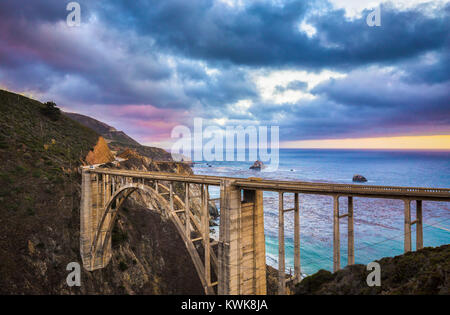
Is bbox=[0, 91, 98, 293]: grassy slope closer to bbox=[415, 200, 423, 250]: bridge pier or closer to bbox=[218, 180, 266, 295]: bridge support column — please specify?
bbox=[218, 180, 266, 295]: bridge support column

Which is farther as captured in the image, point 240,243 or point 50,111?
point 50,111

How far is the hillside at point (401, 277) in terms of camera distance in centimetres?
848

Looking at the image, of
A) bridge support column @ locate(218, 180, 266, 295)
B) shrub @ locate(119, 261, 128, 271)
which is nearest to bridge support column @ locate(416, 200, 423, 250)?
bridge support column @ locate(218, 180, 266, 295)

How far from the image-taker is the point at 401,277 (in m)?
10.3

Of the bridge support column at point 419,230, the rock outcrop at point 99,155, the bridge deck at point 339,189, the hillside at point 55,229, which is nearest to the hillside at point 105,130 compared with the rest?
the rock outcrop at point 99,155

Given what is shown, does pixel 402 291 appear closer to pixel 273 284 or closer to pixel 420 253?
pixel 420 253

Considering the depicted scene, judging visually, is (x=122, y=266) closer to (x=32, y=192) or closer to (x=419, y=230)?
(x=32, y=192)

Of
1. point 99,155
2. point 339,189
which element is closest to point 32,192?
point 99,155

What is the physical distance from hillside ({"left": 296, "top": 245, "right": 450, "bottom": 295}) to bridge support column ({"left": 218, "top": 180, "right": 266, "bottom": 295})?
4.09 m

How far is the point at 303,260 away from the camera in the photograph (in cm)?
3838

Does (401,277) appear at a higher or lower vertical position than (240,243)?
higher

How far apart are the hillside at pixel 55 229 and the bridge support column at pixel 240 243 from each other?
1780 cm

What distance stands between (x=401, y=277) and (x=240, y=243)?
8.22 meters

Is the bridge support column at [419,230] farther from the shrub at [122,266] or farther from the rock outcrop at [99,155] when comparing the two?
the rock outcrop at [99,155]
